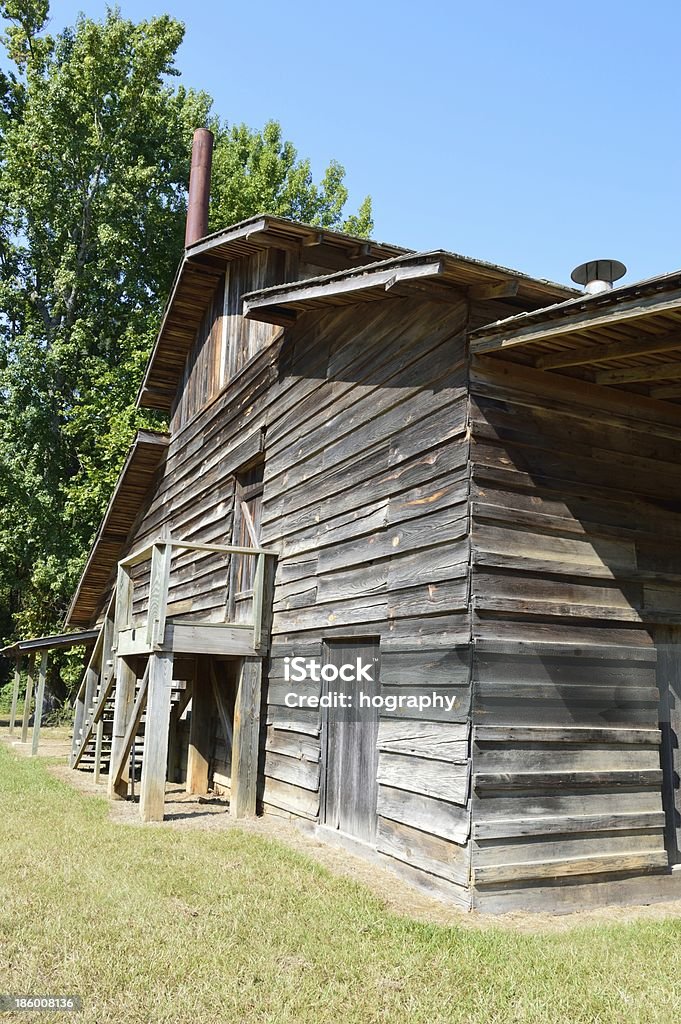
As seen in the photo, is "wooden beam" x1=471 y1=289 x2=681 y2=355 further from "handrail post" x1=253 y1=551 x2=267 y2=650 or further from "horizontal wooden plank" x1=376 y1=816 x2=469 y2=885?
"handrail post" x1=253 y1=551 x2=267 y2=650

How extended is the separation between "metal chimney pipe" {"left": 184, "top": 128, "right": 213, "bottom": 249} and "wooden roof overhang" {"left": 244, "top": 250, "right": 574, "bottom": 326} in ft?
29.1

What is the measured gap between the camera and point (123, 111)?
28922 mm

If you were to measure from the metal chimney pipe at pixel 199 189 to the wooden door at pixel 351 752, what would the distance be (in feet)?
34.6

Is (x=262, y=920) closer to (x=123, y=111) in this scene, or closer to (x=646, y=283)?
(x=646, y=283)

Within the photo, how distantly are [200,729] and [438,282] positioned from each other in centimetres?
822

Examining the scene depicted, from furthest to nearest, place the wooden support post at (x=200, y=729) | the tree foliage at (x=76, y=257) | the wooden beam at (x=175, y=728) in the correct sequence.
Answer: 1. the tree foliage at (x=76, y=257)
2. the wooden beam at (x=175, y=728)
3. the wooden support post at (x=200, y=729)

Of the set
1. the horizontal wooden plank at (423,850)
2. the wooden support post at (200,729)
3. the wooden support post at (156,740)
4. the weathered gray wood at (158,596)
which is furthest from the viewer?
the wooden support post at (200,729)

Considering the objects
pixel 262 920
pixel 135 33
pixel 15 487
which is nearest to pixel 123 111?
pixel 135 33

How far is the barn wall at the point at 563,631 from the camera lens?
6.32m

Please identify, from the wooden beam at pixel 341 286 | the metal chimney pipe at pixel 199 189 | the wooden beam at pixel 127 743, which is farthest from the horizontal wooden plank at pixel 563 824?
the metal chimney pipe at pixel 199 189

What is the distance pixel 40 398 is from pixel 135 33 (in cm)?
1371

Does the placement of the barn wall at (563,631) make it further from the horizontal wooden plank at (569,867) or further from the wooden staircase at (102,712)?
the wooden staircase at (102,712)

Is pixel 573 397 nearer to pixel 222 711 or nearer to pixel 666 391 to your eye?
pixel 666 391

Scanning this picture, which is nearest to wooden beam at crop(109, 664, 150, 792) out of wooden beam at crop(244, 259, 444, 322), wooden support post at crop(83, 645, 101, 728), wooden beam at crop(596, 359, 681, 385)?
wooden support post at crop(83, 645, 101, 728)
